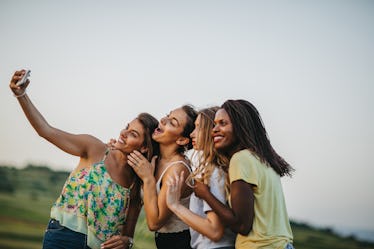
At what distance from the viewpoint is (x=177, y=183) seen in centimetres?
311

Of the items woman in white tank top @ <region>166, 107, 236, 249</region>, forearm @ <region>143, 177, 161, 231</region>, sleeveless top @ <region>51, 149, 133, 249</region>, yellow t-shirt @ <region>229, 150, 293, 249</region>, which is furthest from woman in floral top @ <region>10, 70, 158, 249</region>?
yellow t-shirt @ <region>229, 150, 293, 249</region>

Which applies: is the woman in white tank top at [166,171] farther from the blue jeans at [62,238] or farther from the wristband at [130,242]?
the blue jeans at [62,238]

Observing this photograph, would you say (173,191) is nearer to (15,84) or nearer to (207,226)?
(207,226)

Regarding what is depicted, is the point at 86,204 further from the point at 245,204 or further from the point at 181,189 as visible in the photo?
the point at 245,204

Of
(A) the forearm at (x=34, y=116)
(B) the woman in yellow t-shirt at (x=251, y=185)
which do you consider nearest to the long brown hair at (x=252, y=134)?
(B) the woman in yellow t-shirt at (x=251, y=185)

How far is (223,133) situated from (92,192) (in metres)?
1.02

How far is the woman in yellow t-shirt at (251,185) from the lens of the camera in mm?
2703

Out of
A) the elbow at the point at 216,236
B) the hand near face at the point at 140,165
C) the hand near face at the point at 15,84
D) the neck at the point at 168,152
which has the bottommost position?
the elbow at the point at 216,236

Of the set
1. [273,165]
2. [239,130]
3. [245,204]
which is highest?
[239,130]

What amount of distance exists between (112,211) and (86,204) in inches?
7.8

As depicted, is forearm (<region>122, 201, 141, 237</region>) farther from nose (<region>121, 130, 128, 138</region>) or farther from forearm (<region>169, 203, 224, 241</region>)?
forearm (<region>169, 203, 224, 241</region>)

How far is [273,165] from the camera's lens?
9.60ft

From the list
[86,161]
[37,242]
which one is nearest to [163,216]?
[86,161]

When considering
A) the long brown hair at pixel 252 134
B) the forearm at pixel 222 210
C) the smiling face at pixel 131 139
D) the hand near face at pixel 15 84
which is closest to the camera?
the forearm at pixel 222 210
